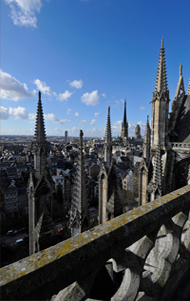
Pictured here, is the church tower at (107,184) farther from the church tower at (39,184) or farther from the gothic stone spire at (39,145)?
the gothic stone spire at (39,145)

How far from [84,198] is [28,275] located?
600 cm

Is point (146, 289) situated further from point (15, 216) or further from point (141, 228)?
point (15, 216)

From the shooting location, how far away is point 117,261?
1916 millimetres

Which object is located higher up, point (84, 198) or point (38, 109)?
point (38, 109)

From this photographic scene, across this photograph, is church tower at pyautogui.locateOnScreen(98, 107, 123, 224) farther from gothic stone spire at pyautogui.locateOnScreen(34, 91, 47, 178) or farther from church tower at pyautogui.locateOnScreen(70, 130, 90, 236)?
gothic stone spire at pyautogui.locateOnScreen(34, 91, 47, 178)

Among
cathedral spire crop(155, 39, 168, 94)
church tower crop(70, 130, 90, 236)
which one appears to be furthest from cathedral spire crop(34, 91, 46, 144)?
cathedral spire crop(155, 39, 168, 94)

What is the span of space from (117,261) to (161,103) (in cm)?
1258

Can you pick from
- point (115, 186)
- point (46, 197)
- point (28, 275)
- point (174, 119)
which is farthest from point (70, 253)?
point (174, 119)

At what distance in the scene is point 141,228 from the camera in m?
2.14

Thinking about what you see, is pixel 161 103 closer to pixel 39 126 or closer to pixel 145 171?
pixel 145 171

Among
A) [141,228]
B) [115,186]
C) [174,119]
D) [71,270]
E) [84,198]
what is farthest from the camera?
[174,119]

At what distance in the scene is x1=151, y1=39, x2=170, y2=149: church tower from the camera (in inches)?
488

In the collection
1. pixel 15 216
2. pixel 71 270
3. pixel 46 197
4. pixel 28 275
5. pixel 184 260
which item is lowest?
pixel 15 216

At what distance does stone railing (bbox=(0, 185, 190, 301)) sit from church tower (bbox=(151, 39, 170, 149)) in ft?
34.3
